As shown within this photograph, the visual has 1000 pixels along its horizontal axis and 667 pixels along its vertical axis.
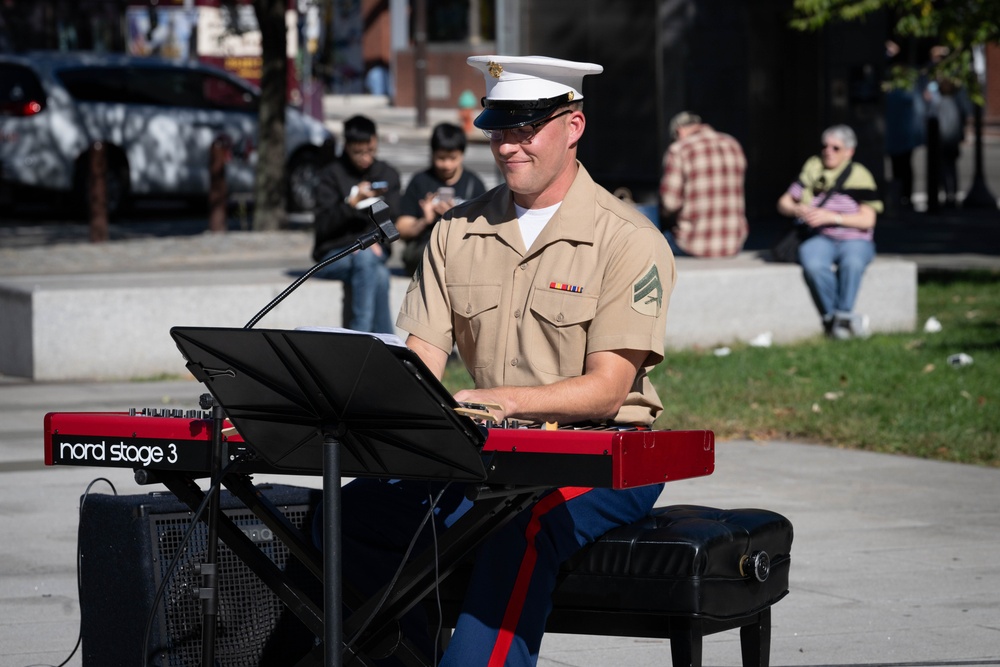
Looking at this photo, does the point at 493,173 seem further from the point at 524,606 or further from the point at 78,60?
the point at 524,606

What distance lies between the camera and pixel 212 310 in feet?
34.4

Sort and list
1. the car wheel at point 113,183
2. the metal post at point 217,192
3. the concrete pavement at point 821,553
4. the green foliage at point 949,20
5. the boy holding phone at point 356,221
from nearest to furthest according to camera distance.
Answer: the concrete pavement at point 821,553, the boy holding phone at point 356,221, the green foliage at point 949,20, the metal post at point 217,192, the car wheel at point 113,183

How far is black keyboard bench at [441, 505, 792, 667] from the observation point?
12.8ft

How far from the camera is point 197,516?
3586mm

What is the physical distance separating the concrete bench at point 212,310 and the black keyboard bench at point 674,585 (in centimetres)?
657

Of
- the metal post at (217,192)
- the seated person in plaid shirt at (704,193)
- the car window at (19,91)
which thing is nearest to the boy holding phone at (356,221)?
the seated person in plaid shirt at (704,193)

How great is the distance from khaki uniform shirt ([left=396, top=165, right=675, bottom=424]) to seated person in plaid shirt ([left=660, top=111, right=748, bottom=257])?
782 cm

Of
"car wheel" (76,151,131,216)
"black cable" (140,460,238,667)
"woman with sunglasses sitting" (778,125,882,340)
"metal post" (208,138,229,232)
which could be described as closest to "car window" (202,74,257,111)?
"car wheel" (76,151,131,216)

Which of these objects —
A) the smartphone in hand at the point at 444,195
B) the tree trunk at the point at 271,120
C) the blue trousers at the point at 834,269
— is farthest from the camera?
the tree trunk at the point at 271,120

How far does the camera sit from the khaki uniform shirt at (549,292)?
416 centimetres

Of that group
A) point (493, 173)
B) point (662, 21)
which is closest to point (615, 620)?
point (662, 21)

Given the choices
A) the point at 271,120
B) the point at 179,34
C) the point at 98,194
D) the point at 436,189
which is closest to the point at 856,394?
the point at 436,189

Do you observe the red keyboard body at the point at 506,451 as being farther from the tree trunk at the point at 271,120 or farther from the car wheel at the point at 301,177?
the car wheel at the point at 301,177

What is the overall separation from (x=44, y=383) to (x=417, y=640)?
6505 mm
